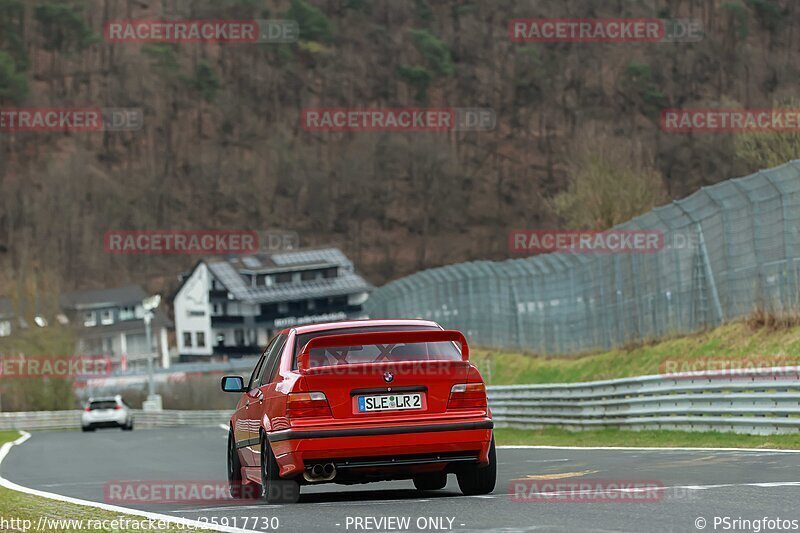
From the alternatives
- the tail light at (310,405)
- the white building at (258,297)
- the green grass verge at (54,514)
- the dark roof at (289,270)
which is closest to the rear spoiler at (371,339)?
the tail light at (310,405)

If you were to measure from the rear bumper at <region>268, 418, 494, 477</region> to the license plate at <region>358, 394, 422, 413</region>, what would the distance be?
16cm

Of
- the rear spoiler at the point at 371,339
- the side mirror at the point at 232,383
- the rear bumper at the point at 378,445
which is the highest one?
the rear spoiler at the point at 371,339

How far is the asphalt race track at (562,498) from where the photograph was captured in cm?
897

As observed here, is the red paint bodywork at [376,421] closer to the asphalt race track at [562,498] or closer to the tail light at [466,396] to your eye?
the tail light at [466,396]

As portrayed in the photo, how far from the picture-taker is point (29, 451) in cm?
2928

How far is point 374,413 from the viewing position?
1094cm

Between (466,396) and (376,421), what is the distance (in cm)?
76

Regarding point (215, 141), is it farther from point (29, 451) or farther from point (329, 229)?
→ point (29, 451)

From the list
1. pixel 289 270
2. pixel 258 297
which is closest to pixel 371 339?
pixel 258 297

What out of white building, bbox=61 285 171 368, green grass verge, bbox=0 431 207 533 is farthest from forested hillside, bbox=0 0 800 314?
green grass verge, bbox=0 431 207 533

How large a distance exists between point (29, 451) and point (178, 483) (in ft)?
46.3

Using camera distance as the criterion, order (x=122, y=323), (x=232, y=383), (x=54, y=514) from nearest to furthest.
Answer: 1. (x=54, y=514)
2. (x=232, y=383)
3. (x=122, y=323)

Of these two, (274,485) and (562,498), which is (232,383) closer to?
(274,485)

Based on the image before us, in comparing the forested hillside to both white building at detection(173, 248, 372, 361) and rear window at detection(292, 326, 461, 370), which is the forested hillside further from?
rear window at detection(292, 326, 461, 370)
